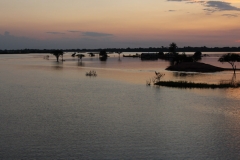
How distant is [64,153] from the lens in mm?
16422

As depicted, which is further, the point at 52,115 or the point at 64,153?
the point at 52,115

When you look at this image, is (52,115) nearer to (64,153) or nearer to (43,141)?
(43,141)

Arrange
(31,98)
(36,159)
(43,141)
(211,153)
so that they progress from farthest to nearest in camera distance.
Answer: (31,98)
(43,141)
(211,153)
(36,159)

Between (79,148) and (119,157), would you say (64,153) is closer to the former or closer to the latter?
(79,148)

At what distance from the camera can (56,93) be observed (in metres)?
38.6

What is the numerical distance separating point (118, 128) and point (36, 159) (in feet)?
24.0

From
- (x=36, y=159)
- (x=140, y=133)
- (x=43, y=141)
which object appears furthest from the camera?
(x=140, y=133)

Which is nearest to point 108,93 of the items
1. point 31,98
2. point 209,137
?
point 31,98

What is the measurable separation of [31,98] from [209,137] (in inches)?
861

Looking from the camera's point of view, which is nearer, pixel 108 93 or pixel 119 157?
pixel 119 157

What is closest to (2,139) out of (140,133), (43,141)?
(43,141)

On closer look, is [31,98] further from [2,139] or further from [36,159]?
[36,159]

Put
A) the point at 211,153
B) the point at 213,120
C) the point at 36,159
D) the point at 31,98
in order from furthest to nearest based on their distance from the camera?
the point at 31,98 < the point at 213,120 < the point at 211,153 < the point at 36,159

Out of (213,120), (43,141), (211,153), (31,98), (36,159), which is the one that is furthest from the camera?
(31,98)
